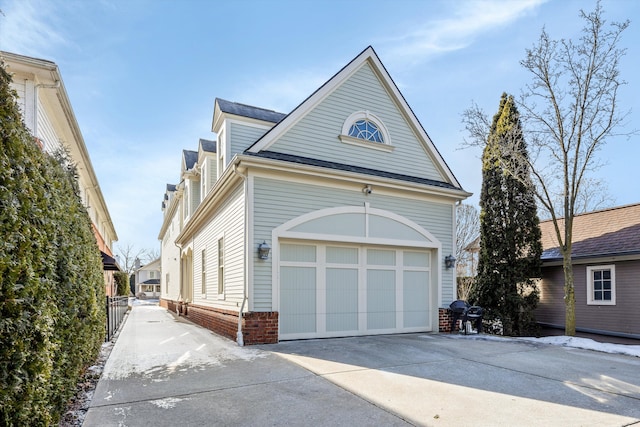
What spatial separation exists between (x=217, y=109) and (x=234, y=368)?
24.8ft

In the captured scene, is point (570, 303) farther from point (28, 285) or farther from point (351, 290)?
point (28, 285)

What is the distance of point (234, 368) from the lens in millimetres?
6262

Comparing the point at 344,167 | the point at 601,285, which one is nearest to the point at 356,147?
the point at 344,167

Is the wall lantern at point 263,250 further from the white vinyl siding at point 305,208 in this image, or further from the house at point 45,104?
the house at point 45,104

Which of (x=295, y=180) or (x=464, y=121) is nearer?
(x=295, y=180)

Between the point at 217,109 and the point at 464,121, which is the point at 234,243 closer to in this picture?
the point at 217,109

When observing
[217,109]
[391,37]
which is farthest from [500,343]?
[217,109]

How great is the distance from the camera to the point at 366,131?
10.8 m

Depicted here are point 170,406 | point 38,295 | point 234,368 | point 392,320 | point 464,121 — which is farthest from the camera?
point 464,121

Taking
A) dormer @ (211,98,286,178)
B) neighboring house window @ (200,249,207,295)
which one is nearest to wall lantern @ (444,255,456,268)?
dormer @ (211,98,286,178)

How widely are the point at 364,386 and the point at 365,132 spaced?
723 cm

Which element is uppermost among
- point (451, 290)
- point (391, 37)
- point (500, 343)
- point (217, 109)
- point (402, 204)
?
point (391, 37)

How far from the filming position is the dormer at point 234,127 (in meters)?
10.7

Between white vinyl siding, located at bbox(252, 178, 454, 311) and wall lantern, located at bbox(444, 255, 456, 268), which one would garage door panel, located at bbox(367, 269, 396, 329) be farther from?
Answer: wall lantern, located at bbox(444, 255, 456, 268)
